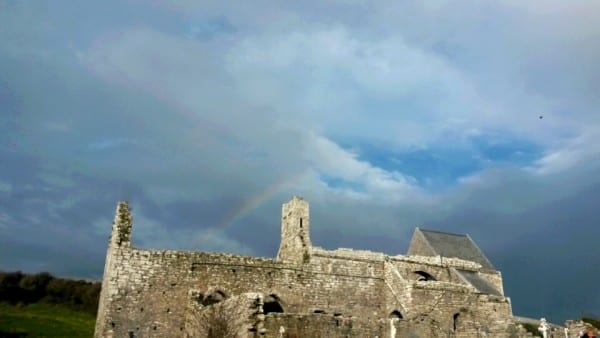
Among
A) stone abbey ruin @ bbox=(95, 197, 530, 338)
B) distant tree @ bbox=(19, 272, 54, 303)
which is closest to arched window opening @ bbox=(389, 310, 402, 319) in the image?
stone abbey ruin @ bbox=(95, 197, 530, 338)

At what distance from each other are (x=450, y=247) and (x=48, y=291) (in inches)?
1285

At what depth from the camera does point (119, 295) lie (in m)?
25.3

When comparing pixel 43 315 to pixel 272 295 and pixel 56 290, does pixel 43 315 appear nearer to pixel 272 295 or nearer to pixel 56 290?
pixel 56 290

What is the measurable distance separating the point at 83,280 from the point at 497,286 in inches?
1382

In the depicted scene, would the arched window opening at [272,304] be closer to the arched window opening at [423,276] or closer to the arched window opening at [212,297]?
the arched window opening at [212,297]

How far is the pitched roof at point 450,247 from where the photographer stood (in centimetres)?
4316

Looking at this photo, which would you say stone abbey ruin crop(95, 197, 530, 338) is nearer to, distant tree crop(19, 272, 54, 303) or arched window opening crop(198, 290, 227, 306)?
arched window opening crop(198, 290, 227, 306)

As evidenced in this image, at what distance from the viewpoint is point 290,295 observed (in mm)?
29000

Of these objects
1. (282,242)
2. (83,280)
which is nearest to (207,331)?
(282,242)

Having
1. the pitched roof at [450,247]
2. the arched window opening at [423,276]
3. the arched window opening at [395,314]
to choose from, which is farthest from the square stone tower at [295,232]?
the pitched roof at [450,247]

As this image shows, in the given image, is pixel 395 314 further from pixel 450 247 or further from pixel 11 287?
pixel 11 287

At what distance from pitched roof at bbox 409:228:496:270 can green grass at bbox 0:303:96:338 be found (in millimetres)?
24580

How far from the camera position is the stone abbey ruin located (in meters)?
21.2

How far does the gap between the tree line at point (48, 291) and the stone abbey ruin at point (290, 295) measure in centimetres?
2024
